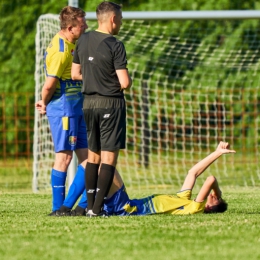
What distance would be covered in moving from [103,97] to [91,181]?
0.71 meters

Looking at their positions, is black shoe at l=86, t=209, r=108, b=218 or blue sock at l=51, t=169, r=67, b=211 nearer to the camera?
black shoe at l=86, t=209, r=108, b=218

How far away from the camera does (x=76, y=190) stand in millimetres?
7020

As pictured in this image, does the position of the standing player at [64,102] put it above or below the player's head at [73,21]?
below

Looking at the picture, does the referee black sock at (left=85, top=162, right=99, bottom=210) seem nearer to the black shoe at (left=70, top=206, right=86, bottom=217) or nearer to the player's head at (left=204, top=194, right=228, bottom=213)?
the black shoe at (left=70, top=206, right=86, bottom=217)

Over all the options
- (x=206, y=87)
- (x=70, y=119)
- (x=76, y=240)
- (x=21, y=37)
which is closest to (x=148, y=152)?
(x=206, y=87)

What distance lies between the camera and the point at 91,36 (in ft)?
21.9

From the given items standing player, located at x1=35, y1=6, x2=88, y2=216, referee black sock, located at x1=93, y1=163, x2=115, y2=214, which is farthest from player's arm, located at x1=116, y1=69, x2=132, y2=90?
standing player, located at x1=35, y1=6, x2=88, y2=216

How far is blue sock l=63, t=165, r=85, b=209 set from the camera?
23.0 feet

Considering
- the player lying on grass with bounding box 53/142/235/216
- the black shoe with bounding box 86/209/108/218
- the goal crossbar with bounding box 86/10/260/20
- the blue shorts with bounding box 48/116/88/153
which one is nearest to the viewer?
the black shoe with bounding box 86/209/108/218

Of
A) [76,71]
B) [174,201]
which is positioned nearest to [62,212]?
[174,201]

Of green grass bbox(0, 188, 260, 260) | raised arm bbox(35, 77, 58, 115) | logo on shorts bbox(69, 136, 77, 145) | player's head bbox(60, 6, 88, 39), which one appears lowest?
green grass bbox(0, 188, 260, 260)

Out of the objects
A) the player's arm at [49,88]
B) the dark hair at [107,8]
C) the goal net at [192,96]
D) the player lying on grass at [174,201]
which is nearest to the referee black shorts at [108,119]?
the player lying on grass at [174,201]

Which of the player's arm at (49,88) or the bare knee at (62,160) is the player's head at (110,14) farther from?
the bare knee at (62,160)

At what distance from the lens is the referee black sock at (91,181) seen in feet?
22.0
